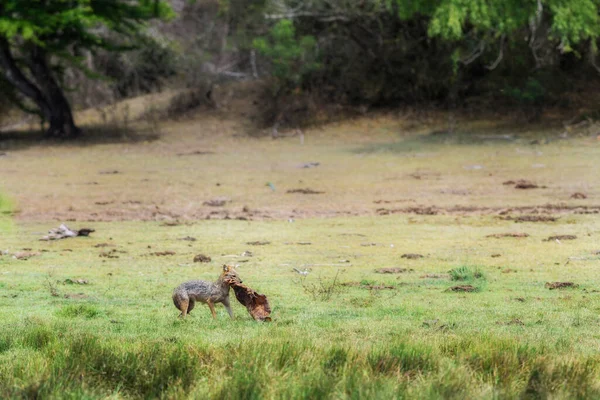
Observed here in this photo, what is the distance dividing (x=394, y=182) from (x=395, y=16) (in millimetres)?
13568

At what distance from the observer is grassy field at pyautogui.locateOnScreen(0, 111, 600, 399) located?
5.23m

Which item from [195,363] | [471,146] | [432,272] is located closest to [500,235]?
[432,272]

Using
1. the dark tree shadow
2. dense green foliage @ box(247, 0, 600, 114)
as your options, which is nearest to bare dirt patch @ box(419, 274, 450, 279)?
dense green foliage @ box(247, 0, 600, 114)

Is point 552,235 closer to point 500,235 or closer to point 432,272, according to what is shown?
point 500,235

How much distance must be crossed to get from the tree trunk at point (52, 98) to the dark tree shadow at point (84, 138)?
1.41ft

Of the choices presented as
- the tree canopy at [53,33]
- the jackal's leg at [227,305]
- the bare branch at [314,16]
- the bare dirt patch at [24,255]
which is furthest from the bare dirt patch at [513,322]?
the bare branch at [314,16]

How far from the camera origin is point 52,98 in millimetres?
31031

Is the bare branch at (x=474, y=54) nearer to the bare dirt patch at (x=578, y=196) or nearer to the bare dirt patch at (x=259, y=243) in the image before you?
the bare dirt patch at (x=578, y=196)

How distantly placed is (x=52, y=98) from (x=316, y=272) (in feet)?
73.4

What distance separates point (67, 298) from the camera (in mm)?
8961

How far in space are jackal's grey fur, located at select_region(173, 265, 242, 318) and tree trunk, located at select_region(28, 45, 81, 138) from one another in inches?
983

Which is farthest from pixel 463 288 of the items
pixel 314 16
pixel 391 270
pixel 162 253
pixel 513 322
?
pixel 314 16

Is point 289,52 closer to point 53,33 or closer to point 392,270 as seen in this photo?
point 53,33

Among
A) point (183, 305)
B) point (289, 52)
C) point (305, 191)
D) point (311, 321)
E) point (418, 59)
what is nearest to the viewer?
point (183, 305)
